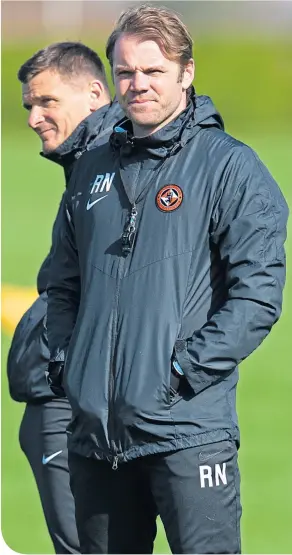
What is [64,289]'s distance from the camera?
365 cm

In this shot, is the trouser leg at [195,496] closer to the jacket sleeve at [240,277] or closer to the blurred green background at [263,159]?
the jacket sleeve at [240,277]

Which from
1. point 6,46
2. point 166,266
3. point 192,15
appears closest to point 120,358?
point 166,266

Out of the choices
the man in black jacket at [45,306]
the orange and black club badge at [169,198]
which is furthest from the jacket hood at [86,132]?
the orange and black club badge at [169,198]

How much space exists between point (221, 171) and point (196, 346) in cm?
50

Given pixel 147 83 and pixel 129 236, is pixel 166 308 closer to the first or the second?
pixel 129 236

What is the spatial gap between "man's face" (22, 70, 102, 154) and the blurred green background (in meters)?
0.61

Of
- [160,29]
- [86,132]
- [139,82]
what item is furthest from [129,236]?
[86,132]

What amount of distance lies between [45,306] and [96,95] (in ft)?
2.85

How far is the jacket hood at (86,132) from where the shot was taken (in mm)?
4414

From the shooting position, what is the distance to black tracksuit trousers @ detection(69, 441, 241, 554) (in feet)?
10.6

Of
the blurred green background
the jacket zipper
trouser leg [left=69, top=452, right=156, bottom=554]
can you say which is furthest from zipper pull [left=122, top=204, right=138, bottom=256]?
the blurred green background

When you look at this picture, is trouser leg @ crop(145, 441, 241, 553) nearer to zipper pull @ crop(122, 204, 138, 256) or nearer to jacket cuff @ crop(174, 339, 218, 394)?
jacket cuff @ crop(174, 339, 218, 394)

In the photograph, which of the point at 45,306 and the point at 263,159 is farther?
the point at 263,159

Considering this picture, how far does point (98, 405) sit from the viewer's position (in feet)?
10.7
